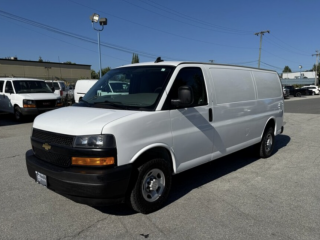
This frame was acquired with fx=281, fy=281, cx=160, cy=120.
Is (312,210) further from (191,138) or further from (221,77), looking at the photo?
(221,77)

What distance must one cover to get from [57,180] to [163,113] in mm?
1543

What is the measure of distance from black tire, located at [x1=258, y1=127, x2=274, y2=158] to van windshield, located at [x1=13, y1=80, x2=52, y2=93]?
10326mm

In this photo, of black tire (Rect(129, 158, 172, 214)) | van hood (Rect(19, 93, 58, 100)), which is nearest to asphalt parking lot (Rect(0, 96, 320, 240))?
black tire (Rect(129, 158, 172, 214))

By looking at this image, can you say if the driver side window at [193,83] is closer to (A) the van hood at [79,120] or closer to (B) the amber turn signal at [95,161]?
(A) the van hood at [79,120]

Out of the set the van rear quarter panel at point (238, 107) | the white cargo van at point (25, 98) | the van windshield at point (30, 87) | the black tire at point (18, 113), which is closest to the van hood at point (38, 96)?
the white cargo van at point (25, 98)

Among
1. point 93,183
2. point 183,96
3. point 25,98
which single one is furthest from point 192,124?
point 25,98

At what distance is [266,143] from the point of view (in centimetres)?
648

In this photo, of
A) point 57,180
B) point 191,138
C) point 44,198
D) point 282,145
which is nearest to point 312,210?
point 191,138

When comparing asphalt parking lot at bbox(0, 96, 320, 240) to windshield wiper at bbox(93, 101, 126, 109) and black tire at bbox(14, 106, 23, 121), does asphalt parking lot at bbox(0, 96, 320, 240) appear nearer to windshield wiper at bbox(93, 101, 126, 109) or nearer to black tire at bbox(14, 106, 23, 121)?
windshield wiper at bbox(93, 101, 126, 109)

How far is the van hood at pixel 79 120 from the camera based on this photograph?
3207 mm

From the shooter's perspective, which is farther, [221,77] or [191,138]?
[221,77]

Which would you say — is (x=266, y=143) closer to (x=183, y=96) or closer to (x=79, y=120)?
(x=183, y=96)

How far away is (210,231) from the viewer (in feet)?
10.8

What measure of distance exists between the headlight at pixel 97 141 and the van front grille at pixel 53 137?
0.15 m
